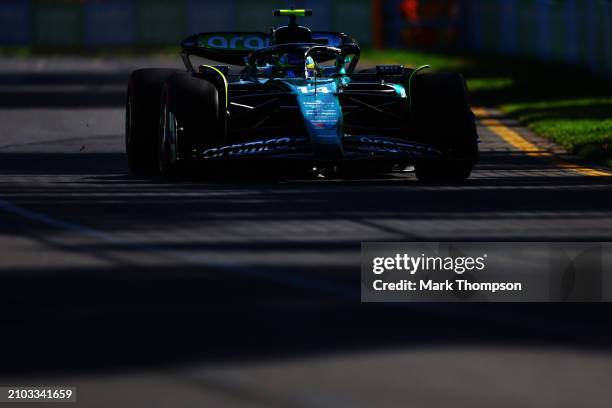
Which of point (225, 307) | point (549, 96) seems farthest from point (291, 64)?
point (549, 96)

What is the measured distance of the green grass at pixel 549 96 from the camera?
20.6m

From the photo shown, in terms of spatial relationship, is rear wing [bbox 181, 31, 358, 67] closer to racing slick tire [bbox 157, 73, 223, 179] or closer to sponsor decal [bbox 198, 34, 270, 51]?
sponsor decal [bbox 198, 34, 270, 51]

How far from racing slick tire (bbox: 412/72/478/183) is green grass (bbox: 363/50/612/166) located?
2405 mm

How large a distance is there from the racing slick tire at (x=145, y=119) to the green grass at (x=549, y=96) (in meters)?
4.16

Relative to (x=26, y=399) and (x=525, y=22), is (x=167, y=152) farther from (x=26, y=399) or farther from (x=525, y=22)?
(x=525, y=22)

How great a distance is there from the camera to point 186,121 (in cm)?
1546

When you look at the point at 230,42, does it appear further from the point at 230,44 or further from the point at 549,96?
the point at 549,96

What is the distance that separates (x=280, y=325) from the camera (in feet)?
27.3

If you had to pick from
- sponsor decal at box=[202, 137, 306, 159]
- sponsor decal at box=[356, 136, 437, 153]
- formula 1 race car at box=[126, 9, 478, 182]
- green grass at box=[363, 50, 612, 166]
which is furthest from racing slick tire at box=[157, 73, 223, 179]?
green grass at box=[363, 50, 612, 166]

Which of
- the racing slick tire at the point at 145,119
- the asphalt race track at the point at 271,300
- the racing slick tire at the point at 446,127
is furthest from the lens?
the racing slick tire at the point at 145,119

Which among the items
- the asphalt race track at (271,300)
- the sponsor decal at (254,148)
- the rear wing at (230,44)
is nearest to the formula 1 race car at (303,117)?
the sponsor decal at (254,148)

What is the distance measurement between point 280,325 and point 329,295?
3.02ft

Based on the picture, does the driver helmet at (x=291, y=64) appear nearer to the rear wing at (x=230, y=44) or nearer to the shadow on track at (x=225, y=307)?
the rear wing at (x=230, y=44)

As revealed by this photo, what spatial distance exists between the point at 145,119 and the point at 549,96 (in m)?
13.4
